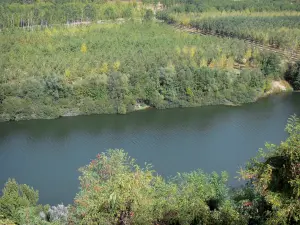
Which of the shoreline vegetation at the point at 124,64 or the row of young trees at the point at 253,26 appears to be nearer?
the shoreline vegetation at the point at 124,64

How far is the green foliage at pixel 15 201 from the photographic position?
1105cm

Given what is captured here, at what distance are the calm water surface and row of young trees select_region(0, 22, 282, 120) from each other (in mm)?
790

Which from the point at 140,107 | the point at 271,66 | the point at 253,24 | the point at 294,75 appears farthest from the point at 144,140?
the point at 253,24

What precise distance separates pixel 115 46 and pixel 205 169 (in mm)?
14779

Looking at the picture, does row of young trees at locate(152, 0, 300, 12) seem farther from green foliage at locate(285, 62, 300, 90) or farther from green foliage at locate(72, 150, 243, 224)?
green foliage at locate(72, 150, 243, 224)

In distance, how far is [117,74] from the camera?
23281mm

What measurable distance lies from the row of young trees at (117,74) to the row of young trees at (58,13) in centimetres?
565

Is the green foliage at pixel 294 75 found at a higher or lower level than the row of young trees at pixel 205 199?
lower

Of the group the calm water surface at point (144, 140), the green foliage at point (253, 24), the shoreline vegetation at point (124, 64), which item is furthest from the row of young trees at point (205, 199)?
the green foliage at point (253, 24)

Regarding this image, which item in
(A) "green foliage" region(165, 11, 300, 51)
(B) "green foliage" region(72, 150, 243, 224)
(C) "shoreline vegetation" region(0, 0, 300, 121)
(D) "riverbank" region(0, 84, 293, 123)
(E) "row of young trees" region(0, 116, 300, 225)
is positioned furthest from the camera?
(A) "green foliage" region(165, 11, 300, 51)

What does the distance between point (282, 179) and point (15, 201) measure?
7975mm

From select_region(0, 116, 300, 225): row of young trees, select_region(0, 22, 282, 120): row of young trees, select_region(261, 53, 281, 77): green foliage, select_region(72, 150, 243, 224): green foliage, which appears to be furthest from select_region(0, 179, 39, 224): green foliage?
select_region(261, 53, 281, 77): green foliage

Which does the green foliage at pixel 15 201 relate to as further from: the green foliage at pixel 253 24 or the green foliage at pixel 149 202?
the green foliage at pixel 253 24

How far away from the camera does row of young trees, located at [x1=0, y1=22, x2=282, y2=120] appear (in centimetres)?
2239
